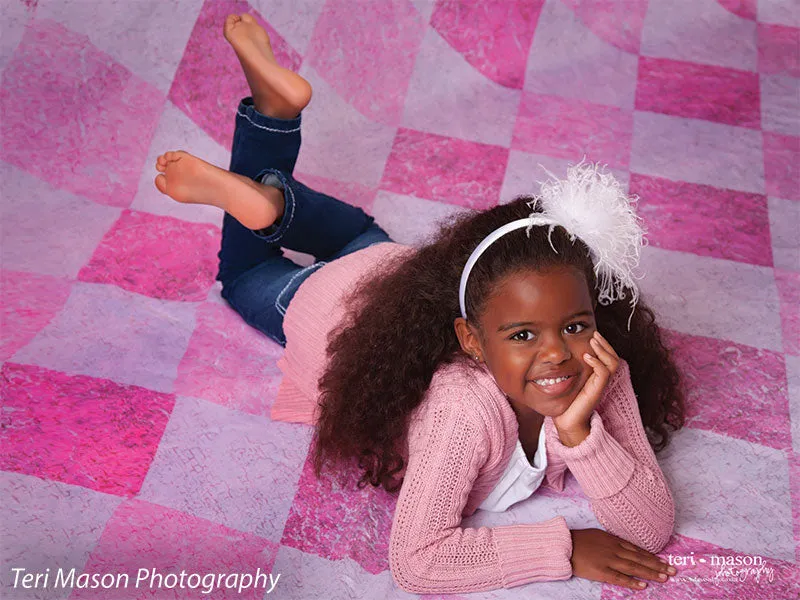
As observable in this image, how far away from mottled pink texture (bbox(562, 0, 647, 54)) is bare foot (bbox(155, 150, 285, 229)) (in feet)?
3.49

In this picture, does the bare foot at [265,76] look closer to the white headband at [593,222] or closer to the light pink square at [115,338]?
the light pink square at [115,338]

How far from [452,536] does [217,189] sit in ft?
2.10

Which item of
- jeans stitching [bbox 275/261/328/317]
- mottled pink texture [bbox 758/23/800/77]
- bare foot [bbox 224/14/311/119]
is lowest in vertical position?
mottled pink texture [bbox 758/23/800/77]

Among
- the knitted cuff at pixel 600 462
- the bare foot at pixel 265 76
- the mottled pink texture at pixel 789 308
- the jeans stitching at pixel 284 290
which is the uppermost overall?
the bare foot at pixel 265 76

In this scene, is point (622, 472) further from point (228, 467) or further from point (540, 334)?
point (228, 467)

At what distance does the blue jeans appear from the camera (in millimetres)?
1456

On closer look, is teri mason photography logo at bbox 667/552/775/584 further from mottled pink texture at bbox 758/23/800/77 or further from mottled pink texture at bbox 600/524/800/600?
mottled pink texture at bbox 758/23/800/77

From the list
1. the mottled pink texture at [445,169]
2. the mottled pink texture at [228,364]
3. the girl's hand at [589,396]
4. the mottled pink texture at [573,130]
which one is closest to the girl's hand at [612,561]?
the girl's hand at [589,396]

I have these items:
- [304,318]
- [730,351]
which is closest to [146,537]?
[304,318]

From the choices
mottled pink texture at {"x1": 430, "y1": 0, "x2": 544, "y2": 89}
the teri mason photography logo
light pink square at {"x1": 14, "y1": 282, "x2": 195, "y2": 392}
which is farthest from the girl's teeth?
mottled pink texture at {"x1": 430, "y1": 0, "x2": 544, "y2": 89}

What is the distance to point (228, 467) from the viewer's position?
4.41ft

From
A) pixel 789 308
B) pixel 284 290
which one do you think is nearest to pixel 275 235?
pixel 284 290

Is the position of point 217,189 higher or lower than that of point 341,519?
higher

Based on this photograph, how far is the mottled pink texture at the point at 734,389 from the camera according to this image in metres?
1.41
